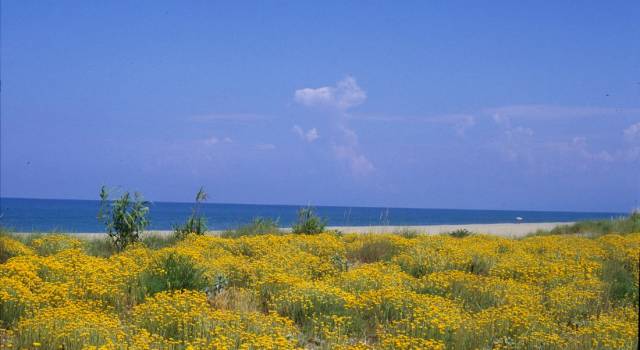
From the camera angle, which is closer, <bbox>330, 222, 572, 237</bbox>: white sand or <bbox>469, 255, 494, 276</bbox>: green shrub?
<bbox>469, 255, 494, 276</bbox>: green shrub

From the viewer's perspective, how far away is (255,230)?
1952cm

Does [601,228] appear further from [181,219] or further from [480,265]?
[181,219]

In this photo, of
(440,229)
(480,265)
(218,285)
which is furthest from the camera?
(440,229)

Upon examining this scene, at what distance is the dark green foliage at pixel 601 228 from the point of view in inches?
996

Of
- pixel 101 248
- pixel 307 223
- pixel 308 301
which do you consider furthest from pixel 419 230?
pixel 308 301

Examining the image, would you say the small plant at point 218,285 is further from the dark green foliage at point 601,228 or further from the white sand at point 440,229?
the dark green foliage at point 601,228

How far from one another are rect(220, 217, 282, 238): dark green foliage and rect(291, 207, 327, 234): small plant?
2.34 feet

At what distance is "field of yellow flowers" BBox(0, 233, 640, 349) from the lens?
7391mm

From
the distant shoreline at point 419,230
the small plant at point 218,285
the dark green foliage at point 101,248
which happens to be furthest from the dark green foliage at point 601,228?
the small plant at point 218,285

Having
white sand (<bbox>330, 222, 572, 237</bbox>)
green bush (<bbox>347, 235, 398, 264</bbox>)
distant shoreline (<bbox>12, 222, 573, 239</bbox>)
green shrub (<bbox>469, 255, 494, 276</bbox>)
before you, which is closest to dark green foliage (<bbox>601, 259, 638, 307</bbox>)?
green shrub (<bbox>469, 255, 494, 276</bbox>)

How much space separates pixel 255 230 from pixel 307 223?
61.3 inches

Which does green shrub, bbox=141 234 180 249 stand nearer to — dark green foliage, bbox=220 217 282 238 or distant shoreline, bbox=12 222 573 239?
distant shoreline, bbox=12 222 573 239

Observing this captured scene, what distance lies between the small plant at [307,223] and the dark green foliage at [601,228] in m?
10.7

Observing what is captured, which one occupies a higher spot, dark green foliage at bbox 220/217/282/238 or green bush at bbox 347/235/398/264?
dark green foliage at bbox 220/217/282/238
